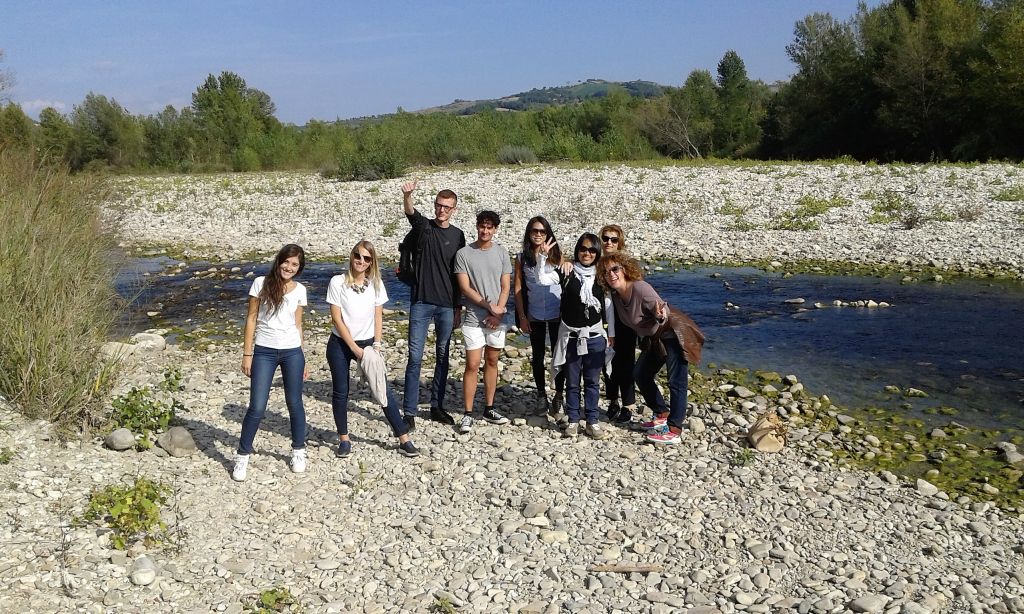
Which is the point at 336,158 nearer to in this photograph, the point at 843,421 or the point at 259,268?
the point at 259,268

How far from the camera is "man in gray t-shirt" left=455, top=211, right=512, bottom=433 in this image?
22.9ft

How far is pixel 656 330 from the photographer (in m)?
6.98

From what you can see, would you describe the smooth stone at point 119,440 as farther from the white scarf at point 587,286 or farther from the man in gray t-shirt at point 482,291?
the white scarf at point 587,286

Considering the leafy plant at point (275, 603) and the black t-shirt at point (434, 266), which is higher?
the black t-shirt at point (434, 266)

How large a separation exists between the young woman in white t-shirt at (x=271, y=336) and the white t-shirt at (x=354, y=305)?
11.1 inches

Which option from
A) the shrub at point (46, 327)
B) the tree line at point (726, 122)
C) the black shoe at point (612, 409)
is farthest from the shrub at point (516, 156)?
the black shoe at point (612, 409)

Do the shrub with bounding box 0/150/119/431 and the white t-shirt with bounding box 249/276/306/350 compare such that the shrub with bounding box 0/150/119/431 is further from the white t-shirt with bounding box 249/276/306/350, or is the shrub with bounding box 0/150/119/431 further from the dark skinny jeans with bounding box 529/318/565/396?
the dark skinny jeans with bounding box 529/318/565/396

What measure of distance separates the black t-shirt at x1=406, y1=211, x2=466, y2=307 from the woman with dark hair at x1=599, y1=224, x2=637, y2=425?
4.62 ft

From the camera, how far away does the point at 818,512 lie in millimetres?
5773

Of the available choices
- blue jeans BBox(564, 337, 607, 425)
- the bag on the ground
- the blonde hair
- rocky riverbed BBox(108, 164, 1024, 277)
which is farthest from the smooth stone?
rocky riverbed BBox(108, 164, 1024, 277)

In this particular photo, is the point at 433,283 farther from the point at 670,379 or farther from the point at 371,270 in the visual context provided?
the point at 670,379

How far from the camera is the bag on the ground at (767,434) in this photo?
22.9 ft

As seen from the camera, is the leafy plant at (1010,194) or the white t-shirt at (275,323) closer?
the white t-shirt at (275,323)

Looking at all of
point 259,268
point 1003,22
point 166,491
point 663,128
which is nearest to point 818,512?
point 166,491
